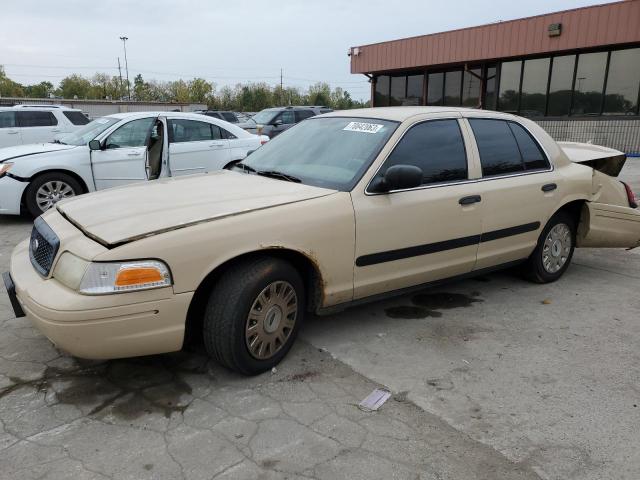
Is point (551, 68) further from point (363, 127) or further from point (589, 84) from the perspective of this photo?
point (363, 127)

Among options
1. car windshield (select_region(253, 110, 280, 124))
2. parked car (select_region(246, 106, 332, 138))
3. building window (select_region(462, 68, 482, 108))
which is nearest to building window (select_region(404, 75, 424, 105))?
building window (select_region(462, 68, 482, 108))

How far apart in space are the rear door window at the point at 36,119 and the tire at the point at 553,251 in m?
12.1

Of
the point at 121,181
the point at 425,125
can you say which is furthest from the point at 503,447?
the point at 121,181

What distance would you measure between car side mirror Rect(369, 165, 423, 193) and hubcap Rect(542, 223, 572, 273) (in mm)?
2060

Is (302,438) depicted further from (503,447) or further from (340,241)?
(340,241)

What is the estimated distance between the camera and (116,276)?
264cm

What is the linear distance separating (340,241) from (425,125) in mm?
1262

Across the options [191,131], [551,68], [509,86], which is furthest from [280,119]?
[551,68]

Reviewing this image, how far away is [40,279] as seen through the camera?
293 centimetres

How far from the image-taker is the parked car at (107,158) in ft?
23.3

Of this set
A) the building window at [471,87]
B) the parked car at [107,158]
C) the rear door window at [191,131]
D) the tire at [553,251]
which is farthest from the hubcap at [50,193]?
the building window at [471,87]

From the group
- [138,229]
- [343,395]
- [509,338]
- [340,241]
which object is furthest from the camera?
[509,338]

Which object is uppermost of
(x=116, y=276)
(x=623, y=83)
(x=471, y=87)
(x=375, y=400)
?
(x=471, y=87)

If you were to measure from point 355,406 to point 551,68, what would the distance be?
18.4 metres
